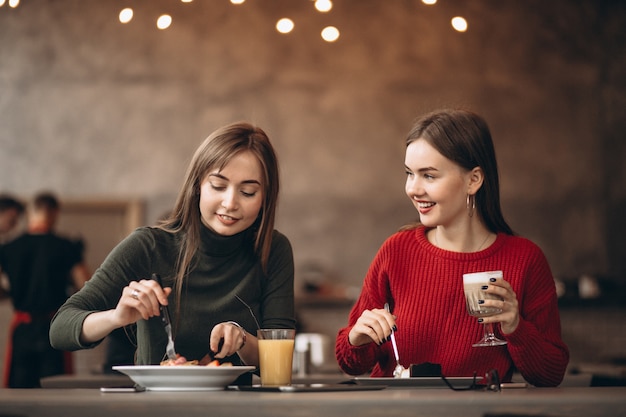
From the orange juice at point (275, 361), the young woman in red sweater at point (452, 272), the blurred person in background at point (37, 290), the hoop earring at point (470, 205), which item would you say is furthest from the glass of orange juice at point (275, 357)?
the blurred person in background at point (37, 290)

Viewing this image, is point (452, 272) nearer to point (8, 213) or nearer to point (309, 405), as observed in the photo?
point (309, 405)

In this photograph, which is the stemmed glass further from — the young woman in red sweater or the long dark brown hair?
the long dark brown hair

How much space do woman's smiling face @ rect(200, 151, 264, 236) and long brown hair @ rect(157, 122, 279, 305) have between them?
20 millimetres

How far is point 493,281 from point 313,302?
5135 mm

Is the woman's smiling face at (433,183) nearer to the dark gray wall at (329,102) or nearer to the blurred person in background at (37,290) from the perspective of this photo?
the blurred person in background at (37,290)

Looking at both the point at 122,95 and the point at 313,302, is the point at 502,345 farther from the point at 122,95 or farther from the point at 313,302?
the point at 122,95

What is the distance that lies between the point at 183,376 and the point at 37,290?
13.2 ft

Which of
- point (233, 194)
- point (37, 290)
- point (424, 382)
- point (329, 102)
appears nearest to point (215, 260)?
point (233, 194)

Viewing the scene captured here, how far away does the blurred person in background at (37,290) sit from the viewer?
5387 mm

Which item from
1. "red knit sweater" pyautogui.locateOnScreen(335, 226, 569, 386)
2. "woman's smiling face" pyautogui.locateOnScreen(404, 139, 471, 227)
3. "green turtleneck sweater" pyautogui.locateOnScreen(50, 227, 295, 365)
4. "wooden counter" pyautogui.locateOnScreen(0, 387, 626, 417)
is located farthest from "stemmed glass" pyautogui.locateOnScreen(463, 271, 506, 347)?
"green turtleneck sweater" pyautogui.locateOnScreen(50, 227, 295, 365)

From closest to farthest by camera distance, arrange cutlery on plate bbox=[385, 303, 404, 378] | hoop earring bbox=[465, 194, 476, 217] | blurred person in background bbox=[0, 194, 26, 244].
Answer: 1. cutlery on plate bbox=[385, 303, 404, 378]
2. hoop earring bbox=[465, 194, 476, 217]
3. blurred person in background bbox=[0, 194, 26, 244]

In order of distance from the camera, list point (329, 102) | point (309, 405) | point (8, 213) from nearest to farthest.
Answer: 1. point (309, 405)
2. point (8, 213)
3. point (329, 102)

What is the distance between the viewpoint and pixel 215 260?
2.32 meters

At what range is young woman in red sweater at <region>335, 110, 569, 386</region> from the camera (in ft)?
7.41
